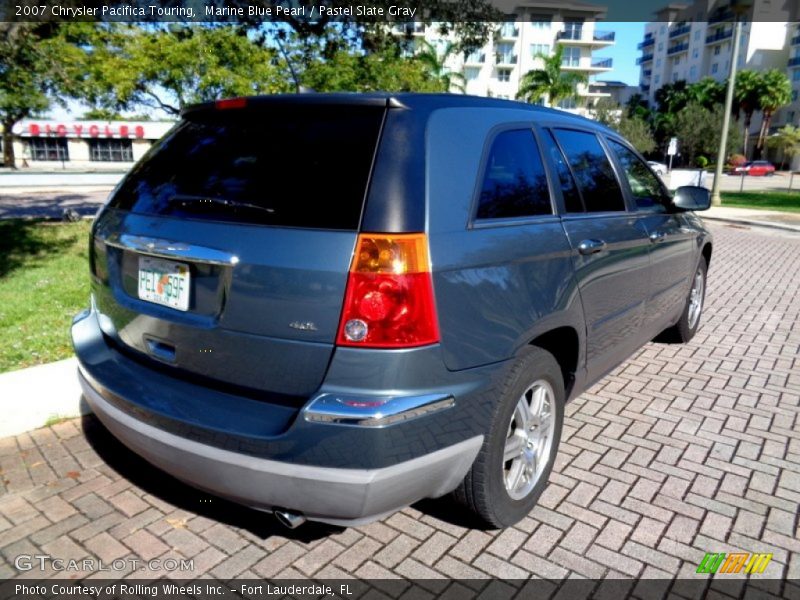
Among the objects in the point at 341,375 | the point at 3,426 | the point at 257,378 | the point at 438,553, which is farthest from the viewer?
the point at 3,426

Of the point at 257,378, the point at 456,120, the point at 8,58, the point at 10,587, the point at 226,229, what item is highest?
the point at 8,58

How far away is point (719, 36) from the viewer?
8281 centimetres

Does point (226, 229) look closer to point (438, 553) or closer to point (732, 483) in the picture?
point (438, 553)

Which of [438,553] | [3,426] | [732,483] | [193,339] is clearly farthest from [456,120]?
[3,426]

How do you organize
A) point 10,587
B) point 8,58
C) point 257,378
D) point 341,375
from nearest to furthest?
point 341,375 → point 257,378 → point 10,587 → point 8,58

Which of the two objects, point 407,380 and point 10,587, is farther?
point 10,587

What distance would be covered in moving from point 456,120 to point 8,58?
21.6 feet

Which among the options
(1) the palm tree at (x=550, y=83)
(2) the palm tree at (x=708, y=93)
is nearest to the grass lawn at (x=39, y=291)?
(1) the palm tree at (x=550, y=83)

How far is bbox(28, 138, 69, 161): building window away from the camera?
55.4 metres

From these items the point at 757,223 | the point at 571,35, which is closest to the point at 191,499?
the point at 757,223

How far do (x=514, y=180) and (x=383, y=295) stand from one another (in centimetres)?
100

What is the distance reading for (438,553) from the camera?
2584 millimetres

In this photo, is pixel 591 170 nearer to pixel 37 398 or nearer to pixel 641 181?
pixel 641 181

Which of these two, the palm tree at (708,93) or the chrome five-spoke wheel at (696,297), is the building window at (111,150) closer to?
the chrome five-spoke wheel at (696,297)
